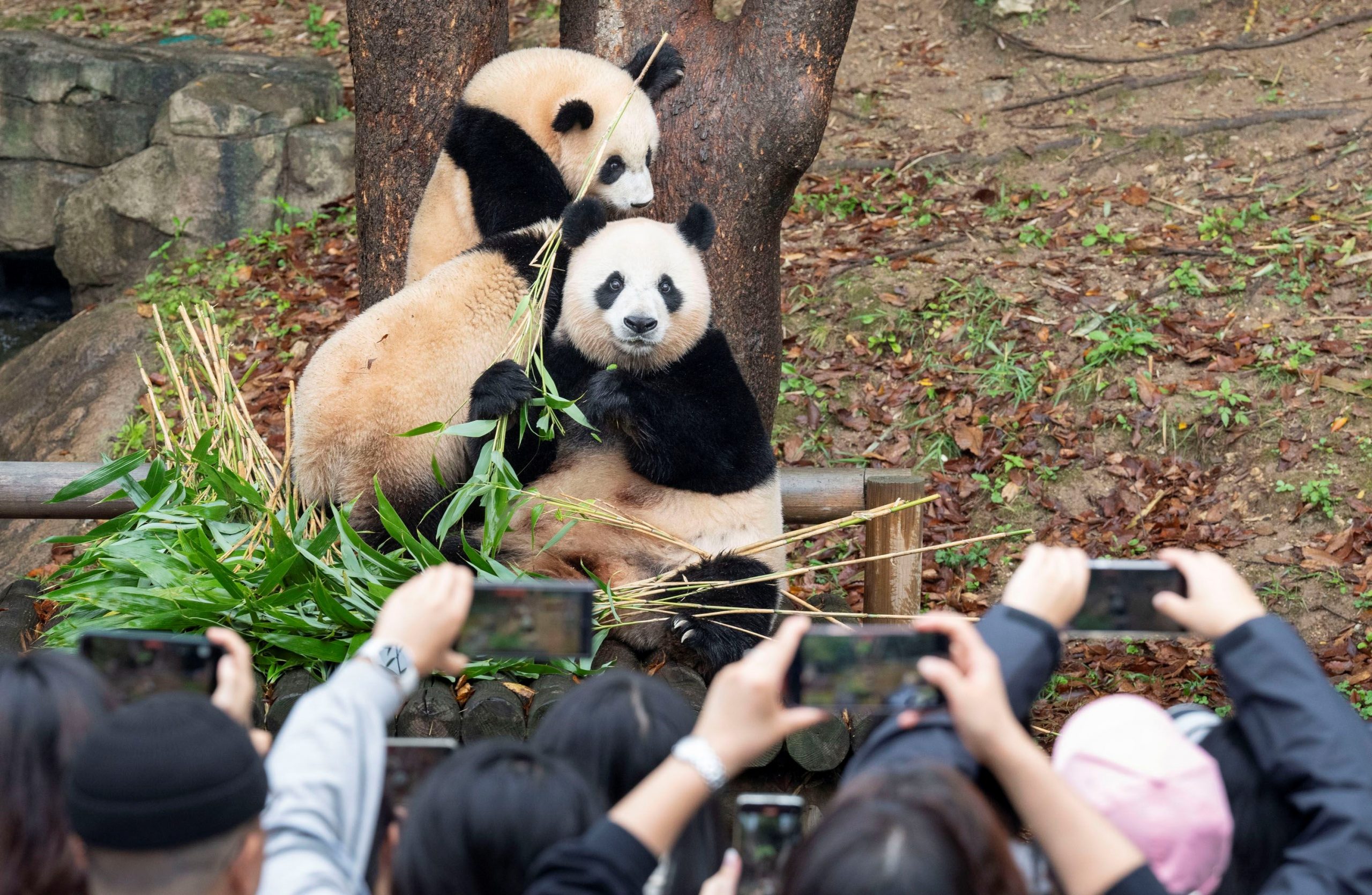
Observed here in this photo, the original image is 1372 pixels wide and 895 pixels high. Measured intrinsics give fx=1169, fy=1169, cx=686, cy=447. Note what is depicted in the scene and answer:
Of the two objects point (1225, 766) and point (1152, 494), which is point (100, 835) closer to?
point (1225, 766)

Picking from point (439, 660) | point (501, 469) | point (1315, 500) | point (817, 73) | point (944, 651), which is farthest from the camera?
point (1315, 500)

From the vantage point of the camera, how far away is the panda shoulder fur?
11.1ft

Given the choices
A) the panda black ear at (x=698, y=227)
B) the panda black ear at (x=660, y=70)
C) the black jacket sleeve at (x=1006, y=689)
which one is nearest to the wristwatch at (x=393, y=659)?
the black jacket sleeve at (x=1006, y=689)

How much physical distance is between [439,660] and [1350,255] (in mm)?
5546

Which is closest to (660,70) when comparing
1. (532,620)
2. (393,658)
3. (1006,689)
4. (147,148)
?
(532,620)

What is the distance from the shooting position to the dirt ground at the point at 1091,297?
16.0 ft

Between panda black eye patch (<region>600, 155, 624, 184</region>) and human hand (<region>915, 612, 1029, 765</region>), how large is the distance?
2.75 metres

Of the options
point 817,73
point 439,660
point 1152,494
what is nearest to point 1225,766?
point 439,660

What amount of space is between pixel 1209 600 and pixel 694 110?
Answer: 286 centimetres

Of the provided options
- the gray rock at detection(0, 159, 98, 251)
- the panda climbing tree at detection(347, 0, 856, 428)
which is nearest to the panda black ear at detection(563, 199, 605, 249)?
the panda climbing tree at detection(347, 0, 856, 428)

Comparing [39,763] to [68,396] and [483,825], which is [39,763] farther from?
[68,396]

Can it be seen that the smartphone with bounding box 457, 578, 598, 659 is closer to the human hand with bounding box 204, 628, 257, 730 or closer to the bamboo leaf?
the human hand with bounding box 204, 628, 257, 730

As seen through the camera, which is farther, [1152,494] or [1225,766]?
[1152,494]

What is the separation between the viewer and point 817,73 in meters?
3.87
